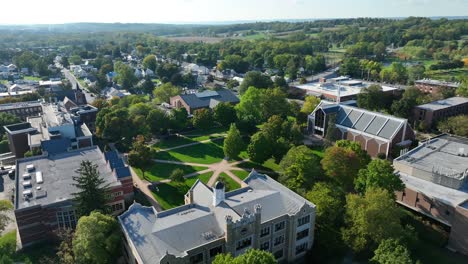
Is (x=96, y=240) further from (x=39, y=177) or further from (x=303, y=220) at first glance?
(x=303, y=220)

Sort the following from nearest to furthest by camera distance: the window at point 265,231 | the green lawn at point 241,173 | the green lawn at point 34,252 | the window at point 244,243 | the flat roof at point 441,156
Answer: the window at point 244,243
the window at point 265,231
the green lawn at point 34,252
the flat roof at point 441,156
the green lawn at point 241,173

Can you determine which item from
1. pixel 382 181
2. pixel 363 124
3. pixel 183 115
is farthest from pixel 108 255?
pixel 363 124

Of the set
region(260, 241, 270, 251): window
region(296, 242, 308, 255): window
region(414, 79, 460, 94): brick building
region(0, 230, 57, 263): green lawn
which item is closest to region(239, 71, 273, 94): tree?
region(414, 79, 460, 94): brick building

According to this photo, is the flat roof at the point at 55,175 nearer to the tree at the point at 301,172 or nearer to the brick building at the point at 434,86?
the tree at the point at 301,172

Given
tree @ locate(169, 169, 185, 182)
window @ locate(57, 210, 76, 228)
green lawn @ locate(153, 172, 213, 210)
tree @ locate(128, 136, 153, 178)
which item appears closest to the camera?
window @ locate(57, 210, 76, 228)

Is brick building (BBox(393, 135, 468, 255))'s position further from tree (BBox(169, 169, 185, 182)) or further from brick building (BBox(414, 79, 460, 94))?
brick building (BBox(414, 79, 460, 94))

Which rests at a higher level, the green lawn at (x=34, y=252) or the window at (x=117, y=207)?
the window at (x=117, y=207)

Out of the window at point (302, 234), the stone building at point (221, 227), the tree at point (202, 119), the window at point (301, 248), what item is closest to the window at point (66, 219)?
the stone building at point (221, 227)
